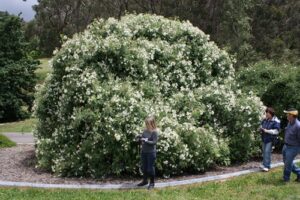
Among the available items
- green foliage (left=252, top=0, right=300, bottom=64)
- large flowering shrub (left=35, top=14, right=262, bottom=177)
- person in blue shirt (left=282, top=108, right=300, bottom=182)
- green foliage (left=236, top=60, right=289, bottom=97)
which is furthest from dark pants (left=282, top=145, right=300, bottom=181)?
green foliage (left=252, top=0, right=300, bottom=64)

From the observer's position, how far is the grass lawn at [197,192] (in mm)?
9234

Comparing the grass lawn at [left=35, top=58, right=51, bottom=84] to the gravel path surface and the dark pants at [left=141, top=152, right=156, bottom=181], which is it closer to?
the gravel path surface

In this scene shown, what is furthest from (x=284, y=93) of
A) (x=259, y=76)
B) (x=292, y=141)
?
(x=292, y=141)

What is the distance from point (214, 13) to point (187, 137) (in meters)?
26.3

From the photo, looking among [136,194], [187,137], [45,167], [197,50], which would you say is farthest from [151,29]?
[136,194]

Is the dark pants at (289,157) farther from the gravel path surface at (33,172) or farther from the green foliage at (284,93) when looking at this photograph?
the green foliage at (284,93)

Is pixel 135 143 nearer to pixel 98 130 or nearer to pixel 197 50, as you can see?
pixel 98 130

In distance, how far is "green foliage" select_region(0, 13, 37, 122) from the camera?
29359 millimetres

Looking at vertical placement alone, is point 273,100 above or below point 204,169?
above

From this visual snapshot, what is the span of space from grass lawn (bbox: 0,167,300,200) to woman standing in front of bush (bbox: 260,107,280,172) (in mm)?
862

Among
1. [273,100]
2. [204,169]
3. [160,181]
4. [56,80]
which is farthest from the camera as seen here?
[273,100]

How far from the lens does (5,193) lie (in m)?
9.80

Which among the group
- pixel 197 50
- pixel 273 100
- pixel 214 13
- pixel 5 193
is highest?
pixel 214 13

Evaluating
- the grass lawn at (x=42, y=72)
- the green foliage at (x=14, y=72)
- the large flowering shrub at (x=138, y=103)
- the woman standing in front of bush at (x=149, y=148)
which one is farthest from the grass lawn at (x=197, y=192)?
the grass lawn at (x=42, y=72)
